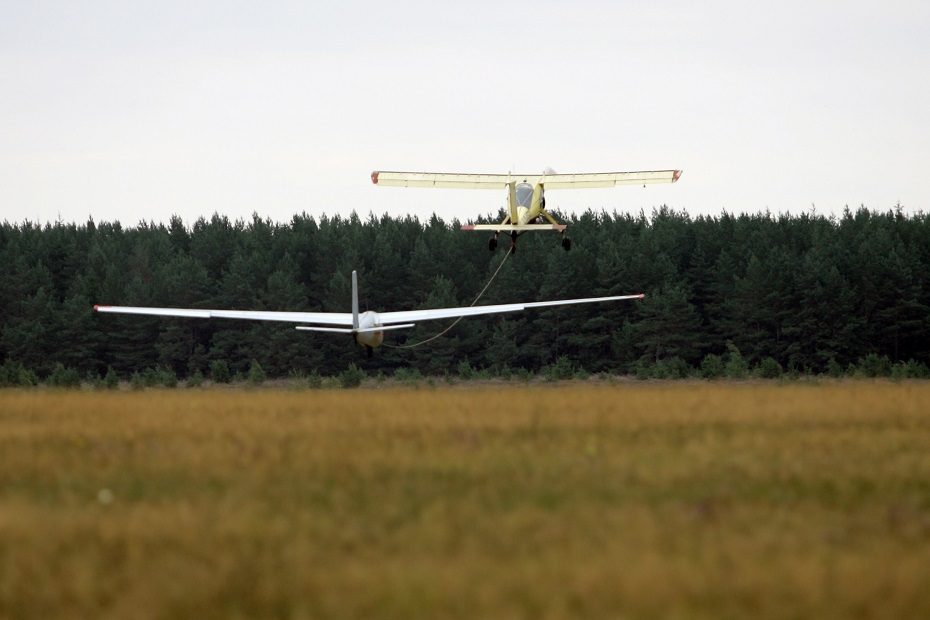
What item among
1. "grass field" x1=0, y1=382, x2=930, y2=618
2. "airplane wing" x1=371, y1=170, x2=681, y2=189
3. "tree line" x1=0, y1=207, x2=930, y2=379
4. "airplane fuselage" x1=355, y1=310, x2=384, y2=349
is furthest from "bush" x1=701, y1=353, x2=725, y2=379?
"grass field" x1=0, y1=382, x2=930, y2=618

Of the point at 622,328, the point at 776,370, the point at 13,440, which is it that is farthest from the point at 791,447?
the point at 622,328

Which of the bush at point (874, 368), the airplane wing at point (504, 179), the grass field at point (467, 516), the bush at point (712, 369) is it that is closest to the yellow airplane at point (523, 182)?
the airplane wing at point (504, 179)

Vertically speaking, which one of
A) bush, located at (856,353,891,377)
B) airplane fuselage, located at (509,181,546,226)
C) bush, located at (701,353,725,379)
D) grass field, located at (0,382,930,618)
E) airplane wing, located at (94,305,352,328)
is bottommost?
bush, located at (856,353,891,377)

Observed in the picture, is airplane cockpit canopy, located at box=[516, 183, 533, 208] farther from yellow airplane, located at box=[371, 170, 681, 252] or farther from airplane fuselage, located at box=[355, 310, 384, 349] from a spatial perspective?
airplane fuselage, located at box=[355, 310, 384, 349]

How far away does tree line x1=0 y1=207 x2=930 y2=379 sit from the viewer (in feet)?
368

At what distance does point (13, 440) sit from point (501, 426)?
8.89m

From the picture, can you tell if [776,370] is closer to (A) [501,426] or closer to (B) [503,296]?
(A) [501,426]

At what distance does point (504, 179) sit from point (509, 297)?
64.2 meters

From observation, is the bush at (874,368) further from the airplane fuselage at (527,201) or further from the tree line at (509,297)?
the airplane fuselage at (527,201)

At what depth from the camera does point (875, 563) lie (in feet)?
40.5

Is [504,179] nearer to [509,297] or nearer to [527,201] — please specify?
[527,201]

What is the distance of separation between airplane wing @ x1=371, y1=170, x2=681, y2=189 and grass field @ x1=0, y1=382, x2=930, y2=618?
30643 millimetres

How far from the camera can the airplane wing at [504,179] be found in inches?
2292

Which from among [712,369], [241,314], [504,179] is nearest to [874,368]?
[712,369]
